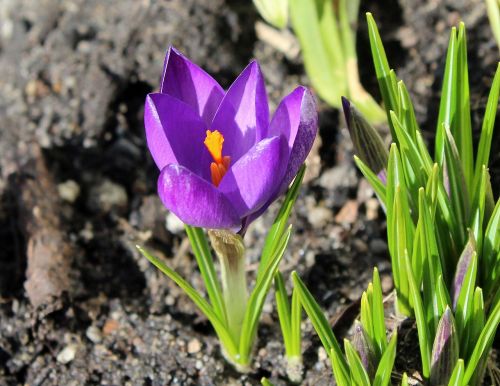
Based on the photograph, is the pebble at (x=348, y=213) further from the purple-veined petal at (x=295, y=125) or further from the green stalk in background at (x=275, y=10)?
the purple-veined petal at (x=295, y=125)

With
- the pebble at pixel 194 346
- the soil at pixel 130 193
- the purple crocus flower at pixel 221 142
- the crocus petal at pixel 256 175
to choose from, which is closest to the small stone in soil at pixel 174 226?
the soil at pixel 130 193

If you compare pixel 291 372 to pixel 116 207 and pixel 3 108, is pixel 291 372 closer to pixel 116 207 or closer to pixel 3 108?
pixel 116 207

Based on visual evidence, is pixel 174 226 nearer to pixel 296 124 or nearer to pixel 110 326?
pixel 110 326

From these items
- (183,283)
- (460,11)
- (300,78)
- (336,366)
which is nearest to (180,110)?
(183,283)

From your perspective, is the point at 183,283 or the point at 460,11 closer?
the point at 183,283

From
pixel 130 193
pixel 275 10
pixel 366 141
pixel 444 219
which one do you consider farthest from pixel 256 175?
pixel 130 193

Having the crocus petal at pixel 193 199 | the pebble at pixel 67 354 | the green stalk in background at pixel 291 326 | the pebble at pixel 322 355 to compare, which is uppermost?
the crocus petal at pixel 193 199

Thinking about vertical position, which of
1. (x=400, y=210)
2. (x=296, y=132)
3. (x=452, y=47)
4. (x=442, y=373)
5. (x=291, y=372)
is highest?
(x=452, y=47)
